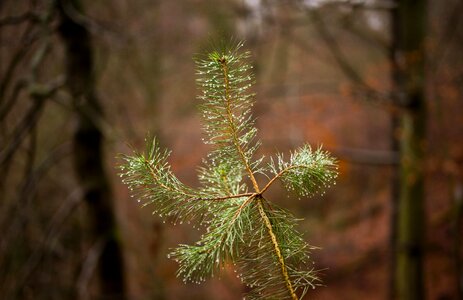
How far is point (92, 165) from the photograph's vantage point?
323cm

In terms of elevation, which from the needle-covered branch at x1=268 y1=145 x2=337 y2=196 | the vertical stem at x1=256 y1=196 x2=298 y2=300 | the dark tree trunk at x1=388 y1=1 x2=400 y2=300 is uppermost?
the dark tree trunk at x1=388 y1=1 x2=400 y2=300

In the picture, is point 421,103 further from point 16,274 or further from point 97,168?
point 16,274

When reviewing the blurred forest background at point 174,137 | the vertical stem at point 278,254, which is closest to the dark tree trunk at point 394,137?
the blurred forest background at point 174,137

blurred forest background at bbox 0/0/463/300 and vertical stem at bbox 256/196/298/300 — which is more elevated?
blurred forest background at bbox 0/0/463/300

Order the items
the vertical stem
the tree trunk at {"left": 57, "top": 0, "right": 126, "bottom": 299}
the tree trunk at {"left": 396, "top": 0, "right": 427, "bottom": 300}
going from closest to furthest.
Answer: the vertical stem
the tree trunk at {"left": 57, "top": 0, "right": 126, "bottom": 299}
the tree trunk at {"left": 396, "top": 0, "right": 427, "bottom": 300}

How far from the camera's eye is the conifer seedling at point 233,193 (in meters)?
0.86

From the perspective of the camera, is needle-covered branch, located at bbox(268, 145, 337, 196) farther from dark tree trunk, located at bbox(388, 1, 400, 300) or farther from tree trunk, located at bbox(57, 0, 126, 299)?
dark tree trunk, located at bbox(388, 1, 400, 300)

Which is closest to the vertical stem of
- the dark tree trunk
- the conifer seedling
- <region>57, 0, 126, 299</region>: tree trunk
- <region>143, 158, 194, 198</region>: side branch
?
the conifer seedling

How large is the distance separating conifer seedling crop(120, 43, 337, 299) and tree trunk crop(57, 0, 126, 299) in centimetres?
220

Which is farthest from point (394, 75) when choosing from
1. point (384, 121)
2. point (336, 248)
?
point (384, 121)

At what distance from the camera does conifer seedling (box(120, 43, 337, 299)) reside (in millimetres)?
855

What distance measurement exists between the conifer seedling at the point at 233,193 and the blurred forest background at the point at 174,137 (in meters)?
0.10

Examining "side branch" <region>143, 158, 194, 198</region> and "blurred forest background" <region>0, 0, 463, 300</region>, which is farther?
"blurred forest background" <region>0, 0, 463, 300</region>

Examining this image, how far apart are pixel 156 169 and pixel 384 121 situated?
608 inches
